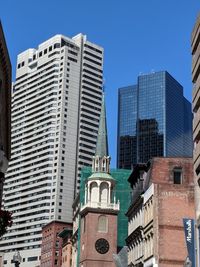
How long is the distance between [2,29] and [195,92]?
23063mm

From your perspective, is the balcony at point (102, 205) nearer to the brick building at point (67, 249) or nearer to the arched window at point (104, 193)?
the arched window at point (104, 193)

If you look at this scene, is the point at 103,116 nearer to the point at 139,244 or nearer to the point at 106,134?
the point at 106,134

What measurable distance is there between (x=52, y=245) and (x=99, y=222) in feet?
265

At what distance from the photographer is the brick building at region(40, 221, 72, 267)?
598ft

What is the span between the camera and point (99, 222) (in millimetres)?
108562

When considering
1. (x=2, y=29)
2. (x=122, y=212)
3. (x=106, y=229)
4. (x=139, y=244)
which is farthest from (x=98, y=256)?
(x=2, y=29)

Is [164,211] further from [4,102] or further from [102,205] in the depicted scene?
[102,205]

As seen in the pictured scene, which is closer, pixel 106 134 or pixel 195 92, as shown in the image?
pixel 195 92

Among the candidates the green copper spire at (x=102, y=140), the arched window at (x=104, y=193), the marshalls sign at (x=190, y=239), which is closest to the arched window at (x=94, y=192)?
the arched window at (x=104, y=193)

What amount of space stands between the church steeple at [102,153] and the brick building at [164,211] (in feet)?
160

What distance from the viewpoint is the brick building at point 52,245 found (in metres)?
182

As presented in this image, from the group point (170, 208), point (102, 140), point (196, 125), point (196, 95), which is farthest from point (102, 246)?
Answer: point (196, 95)

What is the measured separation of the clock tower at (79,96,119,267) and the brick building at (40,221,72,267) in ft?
221

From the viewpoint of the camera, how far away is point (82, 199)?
115 metres
